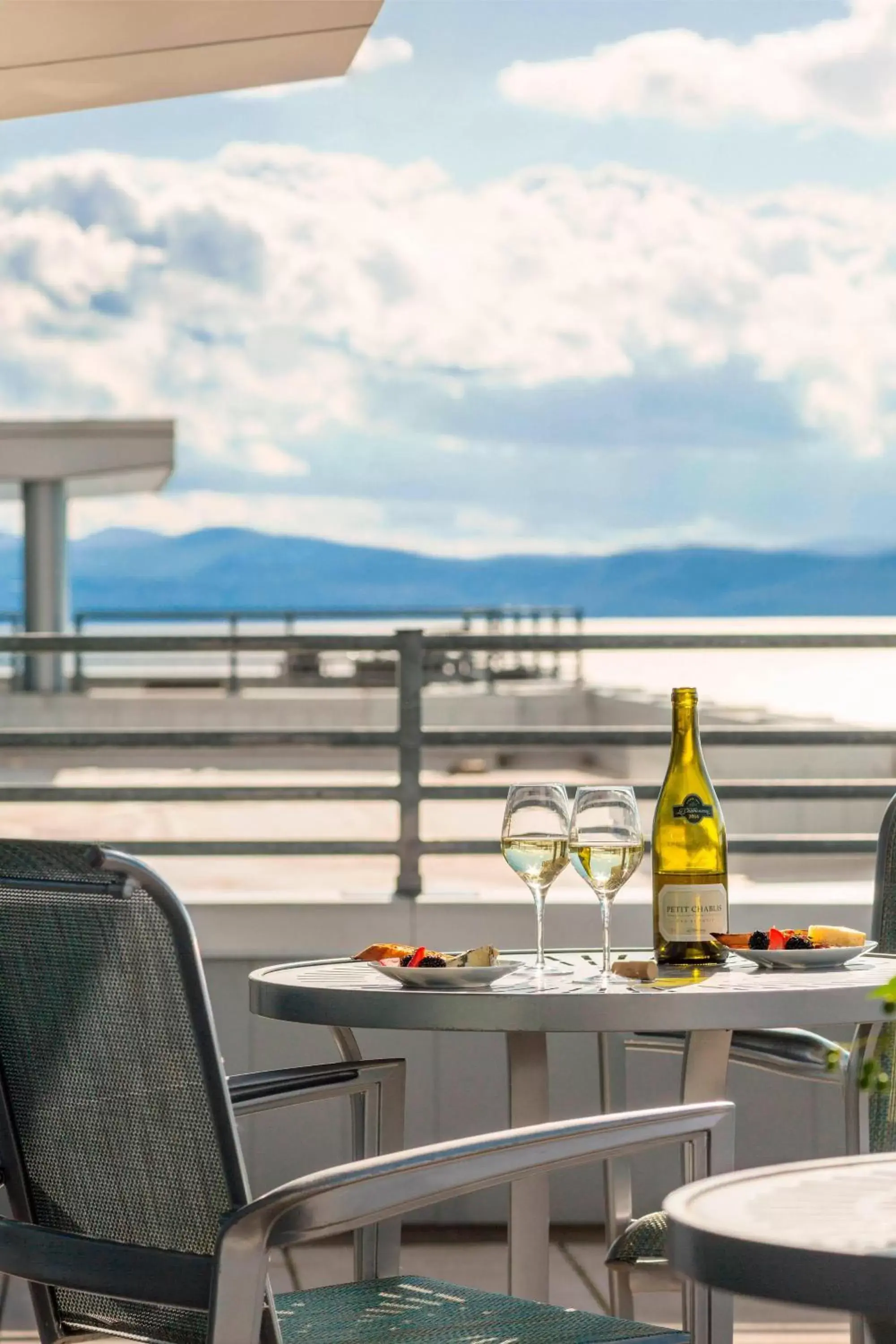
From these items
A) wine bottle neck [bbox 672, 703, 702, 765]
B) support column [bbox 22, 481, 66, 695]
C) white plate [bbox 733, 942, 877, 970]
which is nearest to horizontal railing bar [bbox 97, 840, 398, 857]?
wine bottle neck [bbox 672, 703, 702, 765]

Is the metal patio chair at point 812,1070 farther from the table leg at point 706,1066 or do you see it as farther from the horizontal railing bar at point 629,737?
the horizontal railing bar at point 629,737

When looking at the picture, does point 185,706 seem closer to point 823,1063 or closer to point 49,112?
point 49,112

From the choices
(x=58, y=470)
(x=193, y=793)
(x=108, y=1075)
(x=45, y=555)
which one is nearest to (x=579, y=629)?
(x=45, y=555)

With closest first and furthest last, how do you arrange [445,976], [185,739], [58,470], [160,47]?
[445,976] < [185,739] < [160,47] < [58,470]

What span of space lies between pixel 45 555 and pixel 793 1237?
1147cm

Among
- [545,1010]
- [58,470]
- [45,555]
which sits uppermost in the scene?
[58,470]

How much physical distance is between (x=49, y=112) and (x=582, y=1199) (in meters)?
3.23

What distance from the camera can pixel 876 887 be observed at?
243cm

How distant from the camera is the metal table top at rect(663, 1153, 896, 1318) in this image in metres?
0.91

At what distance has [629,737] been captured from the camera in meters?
3.97

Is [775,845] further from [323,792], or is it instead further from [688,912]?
[688,912]

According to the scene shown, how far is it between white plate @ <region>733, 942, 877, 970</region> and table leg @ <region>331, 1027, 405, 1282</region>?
45 cm

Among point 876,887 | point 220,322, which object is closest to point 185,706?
point 876,887

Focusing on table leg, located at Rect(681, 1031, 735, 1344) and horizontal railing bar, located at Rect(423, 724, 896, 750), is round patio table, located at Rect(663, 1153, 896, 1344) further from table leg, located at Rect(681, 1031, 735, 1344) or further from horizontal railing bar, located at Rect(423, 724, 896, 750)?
horizontal railing bar, located at Rect(423, 724, 896, 750)
